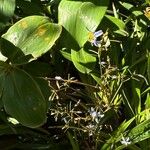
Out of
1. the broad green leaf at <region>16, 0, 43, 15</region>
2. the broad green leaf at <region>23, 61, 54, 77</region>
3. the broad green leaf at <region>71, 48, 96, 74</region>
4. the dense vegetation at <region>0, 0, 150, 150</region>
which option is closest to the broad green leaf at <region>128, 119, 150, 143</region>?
the dense vegetation at <region>0, 0, 150, 150</region>

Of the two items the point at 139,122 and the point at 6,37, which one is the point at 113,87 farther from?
the point at 6,37

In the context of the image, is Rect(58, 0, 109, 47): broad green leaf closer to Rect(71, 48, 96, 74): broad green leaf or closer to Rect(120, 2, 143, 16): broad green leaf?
Rect(71, 48, 96, 74): broad green leaf

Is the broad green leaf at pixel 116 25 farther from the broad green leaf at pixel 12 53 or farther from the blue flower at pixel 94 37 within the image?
the broad green leaf at pixel 12 53

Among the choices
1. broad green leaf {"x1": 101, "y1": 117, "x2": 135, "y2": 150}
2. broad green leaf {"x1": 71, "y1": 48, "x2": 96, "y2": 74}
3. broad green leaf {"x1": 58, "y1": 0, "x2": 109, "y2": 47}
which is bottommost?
broad green leaf {"x1": 101, "y1": 117, "x2": 135, "y2": 150}

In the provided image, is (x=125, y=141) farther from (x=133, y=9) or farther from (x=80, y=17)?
(x=133, y=9)

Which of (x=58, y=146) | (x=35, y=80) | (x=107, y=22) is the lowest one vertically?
(x=58, y=146)

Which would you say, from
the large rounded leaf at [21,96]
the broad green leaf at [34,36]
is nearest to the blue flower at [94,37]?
the broad green leaf at [34,36]

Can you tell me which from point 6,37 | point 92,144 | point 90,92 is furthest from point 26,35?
point 92,144

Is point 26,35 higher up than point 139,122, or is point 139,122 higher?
point 26,35
